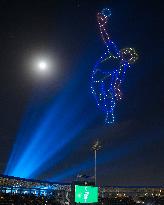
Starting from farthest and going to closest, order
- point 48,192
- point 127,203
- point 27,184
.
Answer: point 27,184, point 127,203, point 48,192

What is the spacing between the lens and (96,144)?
54.7 m

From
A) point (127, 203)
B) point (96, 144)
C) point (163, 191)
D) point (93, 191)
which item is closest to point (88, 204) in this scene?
point (93, 191)

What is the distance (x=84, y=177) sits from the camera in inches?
1704

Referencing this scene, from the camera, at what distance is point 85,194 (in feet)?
124

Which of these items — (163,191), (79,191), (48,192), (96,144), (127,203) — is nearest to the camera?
(79,191)

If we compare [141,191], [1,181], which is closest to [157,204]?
[1,181]

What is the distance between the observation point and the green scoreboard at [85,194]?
1462 inches

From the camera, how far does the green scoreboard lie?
3712cm

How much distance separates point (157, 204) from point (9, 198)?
63930 millimetres

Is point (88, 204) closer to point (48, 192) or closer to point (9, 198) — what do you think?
point (9, 198)

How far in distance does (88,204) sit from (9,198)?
9182 mm

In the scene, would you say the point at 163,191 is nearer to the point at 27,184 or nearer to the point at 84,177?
the point at 27,184

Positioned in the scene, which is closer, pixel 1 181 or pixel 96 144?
pixel 96 144

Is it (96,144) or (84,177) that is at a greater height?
(96,144)
